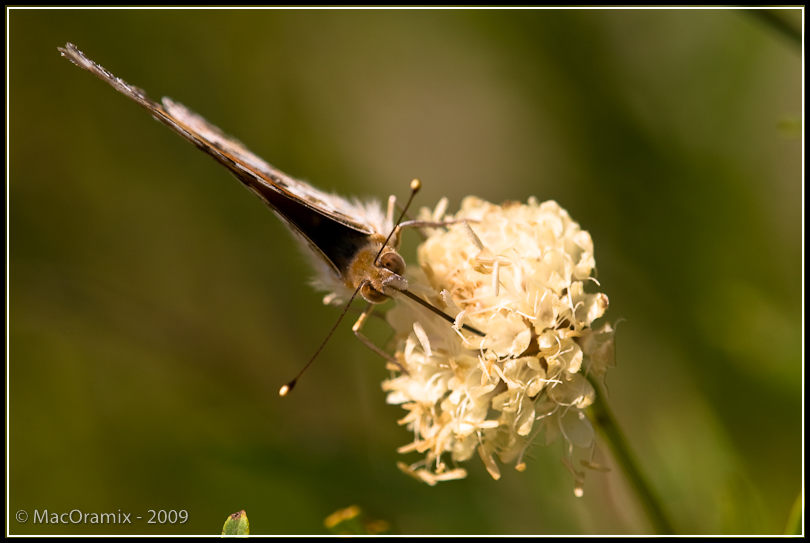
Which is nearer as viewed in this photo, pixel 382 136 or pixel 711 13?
pixel 711 13

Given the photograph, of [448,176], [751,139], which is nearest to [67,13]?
[448,176]

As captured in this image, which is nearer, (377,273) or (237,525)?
(237,525)

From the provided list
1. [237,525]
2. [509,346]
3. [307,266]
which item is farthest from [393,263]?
[307,266]

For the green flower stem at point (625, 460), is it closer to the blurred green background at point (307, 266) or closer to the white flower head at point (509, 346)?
the white flower head at point (509, 346)

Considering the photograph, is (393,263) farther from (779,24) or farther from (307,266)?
(779,24)

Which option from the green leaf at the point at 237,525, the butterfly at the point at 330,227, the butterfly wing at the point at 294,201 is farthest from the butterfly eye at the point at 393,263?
the green leaf at the point at 237,525

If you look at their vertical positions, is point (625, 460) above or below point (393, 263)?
below

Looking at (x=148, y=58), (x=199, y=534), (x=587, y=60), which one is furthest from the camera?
(x=148, y=58)

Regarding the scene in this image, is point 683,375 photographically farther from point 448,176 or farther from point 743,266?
point 448,176
